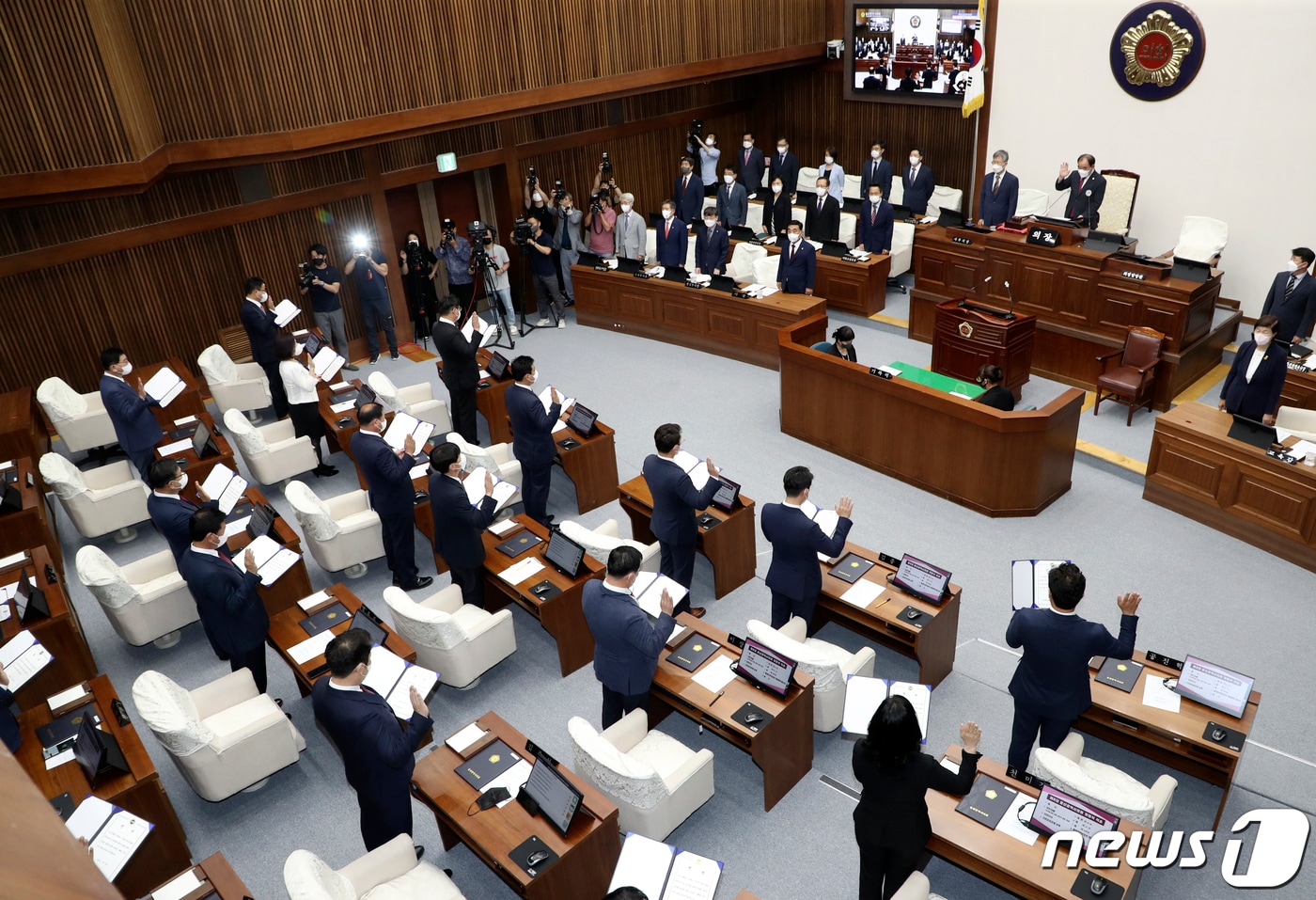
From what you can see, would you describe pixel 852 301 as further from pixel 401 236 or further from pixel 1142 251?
pixel 401 236

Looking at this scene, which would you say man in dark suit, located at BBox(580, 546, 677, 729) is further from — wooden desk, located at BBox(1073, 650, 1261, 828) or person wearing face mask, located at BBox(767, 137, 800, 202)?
person wearing face mask, located at BBox(767, 137, 800, 202)

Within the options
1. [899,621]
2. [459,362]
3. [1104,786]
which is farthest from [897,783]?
[459,362]

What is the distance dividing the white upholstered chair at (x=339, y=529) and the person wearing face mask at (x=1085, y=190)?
8.65 meters

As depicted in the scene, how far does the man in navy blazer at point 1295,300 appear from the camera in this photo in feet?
28.2

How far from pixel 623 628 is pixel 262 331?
21.8 ft

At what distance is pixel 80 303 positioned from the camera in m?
10.1

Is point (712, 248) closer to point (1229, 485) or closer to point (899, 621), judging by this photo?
point (1229, 485)

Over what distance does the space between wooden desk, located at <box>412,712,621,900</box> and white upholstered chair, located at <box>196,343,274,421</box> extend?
6.57 metres

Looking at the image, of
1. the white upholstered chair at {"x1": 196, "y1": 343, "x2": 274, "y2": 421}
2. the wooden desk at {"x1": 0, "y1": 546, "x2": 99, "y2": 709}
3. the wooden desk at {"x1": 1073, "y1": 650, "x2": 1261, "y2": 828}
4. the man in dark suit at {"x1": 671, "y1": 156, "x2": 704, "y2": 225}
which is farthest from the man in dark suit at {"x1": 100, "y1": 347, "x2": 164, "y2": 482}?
the man in dark suit at {"x1": 671, "y1": 156, "x2": 704, "y2": 225}

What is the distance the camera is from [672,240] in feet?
41.0

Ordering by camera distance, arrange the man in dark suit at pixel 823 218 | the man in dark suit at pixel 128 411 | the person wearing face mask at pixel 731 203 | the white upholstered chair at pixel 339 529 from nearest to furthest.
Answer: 1. the white upholstered chair at pixel 339 529
2. the man in dark suit at pixel 128 411
3. the man in dark suit at pixel 823 218
4. the person wearing face mask at pixel 731 203

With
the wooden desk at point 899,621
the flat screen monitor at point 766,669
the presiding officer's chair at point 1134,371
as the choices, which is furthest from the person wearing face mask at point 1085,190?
the flat screen monitor at point 766,669

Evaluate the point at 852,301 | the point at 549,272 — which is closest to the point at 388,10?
the point at 549,272

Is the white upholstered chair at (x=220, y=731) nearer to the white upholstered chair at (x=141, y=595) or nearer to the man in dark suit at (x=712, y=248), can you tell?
the white upholstered chair at (x=141, y=595)
